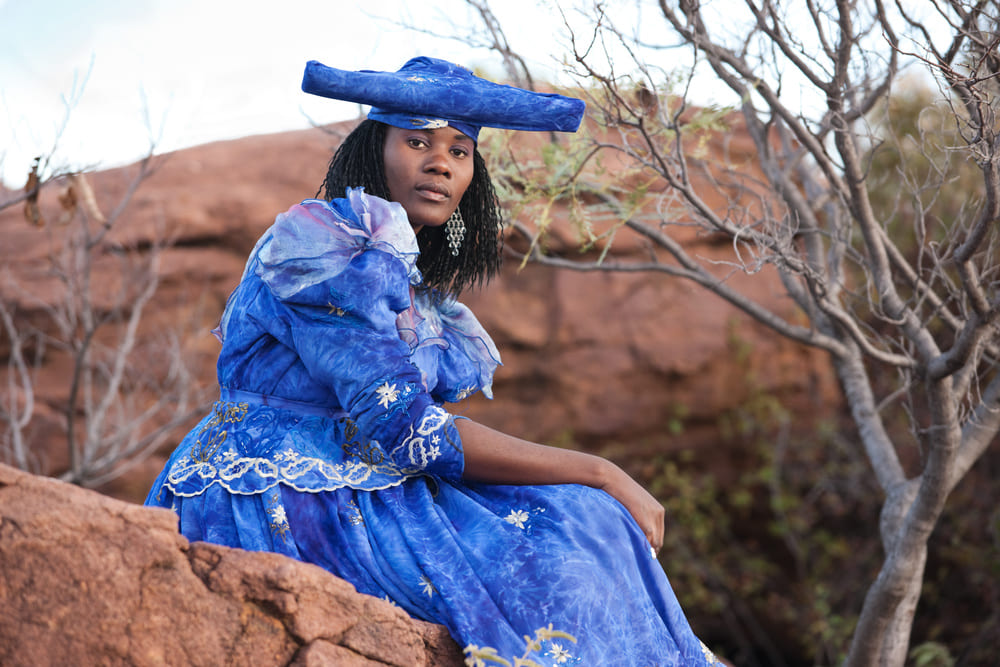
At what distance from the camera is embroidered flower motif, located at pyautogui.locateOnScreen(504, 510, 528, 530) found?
71.2 inches

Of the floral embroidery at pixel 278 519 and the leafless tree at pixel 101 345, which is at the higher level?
the floral embroidery at pixel 278 519

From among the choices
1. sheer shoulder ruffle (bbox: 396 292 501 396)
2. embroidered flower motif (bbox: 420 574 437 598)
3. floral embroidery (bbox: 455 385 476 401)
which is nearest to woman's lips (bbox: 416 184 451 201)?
sheer shoulder ruffle (bbox: 396 292 501 396)

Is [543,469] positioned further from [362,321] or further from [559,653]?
[362,321]

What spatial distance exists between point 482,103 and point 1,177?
7.21 feet

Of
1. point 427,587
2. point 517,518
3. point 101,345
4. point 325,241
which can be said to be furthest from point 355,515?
point 101,345

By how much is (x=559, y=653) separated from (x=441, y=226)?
1.07 meters

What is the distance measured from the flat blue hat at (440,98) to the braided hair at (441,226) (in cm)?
8

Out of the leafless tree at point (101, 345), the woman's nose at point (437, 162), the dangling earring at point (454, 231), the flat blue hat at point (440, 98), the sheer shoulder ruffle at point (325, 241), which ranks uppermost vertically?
the flat blue hat at point (440, 98)

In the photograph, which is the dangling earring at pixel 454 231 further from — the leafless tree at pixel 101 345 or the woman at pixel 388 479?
the leafless tree at pixel 101 345

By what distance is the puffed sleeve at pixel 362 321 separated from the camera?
1.72 metres

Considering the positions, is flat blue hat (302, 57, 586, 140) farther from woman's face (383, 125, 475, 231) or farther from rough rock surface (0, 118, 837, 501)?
rough rock surface (0, 118, 837, 501)

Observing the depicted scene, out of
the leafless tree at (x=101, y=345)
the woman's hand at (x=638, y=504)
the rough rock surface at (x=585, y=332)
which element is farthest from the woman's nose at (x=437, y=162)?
the rough rock surface at (x=585, y=332)

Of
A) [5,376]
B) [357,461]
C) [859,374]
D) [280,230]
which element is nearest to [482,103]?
[280,230]

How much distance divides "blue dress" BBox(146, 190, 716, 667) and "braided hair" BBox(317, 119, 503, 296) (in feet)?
0.87
